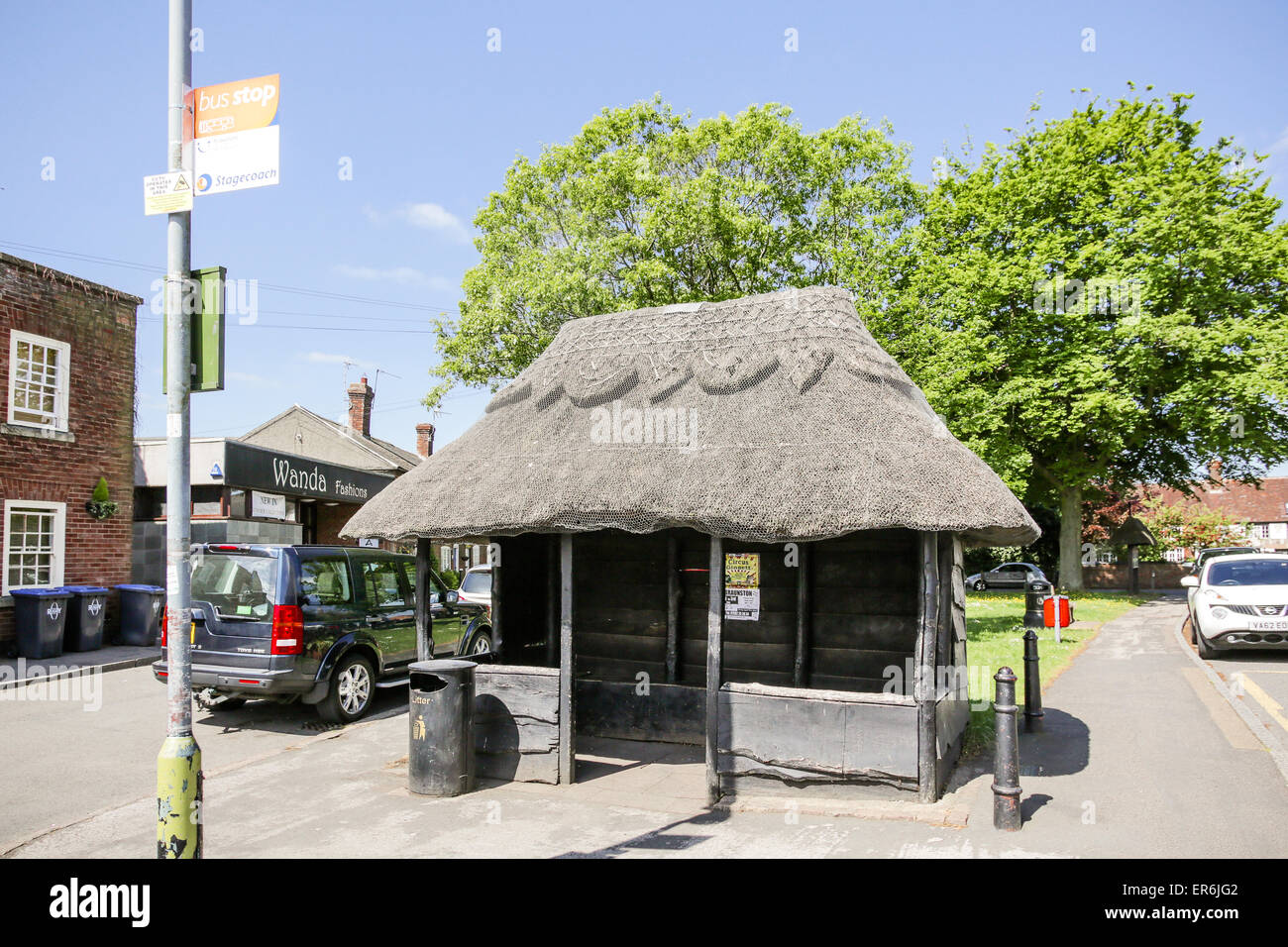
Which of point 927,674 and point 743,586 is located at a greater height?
point 743,586

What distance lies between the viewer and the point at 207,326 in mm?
4559

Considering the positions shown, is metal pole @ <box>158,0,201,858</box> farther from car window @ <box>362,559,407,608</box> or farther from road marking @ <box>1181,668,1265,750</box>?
road marking @ <box>1181,668,1265,750</box>

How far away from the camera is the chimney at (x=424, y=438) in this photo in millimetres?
36531

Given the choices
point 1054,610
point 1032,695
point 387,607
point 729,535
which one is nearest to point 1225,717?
point 1054,610

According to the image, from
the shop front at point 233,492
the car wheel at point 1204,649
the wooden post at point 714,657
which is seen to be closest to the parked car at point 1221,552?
the car wheel at point 1204,649

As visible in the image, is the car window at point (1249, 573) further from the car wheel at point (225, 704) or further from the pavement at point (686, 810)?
the car wheel at point (225, 704)

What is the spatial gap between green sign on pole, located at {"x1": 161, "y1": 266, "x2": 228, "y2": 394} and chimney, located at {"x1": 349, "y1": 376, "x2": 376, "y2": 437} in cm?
3007

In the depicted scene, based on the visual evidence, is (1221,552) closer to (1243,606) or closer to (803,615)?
(1243,606)

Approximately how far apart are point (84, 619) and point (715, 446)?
13652 mm

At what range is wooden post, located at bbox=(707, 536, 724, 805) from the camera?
6820 mm

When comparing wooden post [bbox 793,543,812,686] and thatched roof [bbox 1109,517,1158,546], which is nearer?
wooden post [bbox 793,543,812,686]

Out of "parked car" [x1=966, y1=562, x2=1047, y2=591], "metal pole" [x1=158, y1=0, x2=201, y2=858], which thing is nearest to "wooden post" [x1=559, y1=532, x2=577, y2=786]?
"metal pole" [x1=158, y1=0, x2=201, y2=858]

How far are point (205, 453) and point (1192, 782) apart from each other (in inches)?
735
